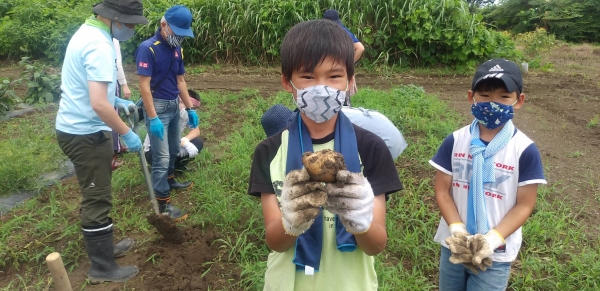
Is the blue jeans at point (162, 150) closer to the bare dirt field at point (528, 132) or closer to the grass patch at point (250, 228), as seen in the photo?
the grass patch at point (250, 228)

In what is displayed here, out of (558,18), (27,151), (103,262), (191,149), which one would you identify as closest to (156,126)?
(191,149)

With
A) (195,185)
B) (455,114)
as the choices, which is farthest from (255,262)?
(455,114)

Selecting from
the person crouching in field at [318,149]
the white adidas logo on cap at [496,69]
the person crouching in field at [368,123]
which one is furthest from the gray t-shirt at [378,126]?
the person crouching in field at [318,149]

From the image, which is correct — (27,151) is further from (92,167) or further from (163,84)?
(92,167)

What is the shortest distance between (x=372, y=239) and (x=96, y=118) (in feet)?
7.17

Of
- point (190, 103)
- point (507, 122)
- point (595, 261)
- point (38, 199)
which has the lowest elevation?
point (38, 199)

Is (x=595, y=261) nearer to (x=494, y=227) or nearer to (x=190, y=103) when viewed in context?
(x=494, y=227)

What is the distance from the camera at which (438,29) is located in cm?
969

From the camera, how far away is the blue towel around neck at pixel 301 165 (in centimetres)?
140

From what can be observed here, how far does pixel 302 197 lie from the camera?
122 centimetres

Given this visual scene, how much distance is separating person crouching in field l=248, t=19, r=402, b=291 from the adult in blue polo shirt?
2.35m

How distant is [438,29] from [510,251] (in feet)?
28.5

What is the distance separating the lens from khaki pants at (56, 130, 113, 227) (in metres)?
2.81

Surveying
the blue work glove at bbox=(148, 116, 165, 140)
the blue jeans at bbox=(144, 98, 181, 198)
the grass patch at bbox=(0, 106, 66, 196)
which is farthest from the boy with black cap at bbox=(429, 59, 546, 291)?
the grass patch at bbox=(0, 106, 66, 196)
